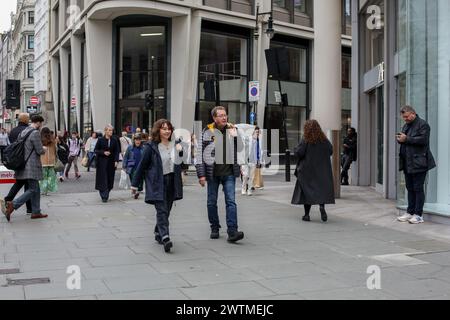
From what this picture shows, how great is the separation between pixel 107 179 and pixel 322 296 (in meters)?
8.57

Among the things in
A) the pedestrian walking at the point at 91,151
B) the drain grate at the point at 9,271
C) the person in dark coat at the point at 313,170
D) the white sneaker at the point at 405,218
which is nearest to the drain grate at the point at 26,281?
the drain grate at the point at 9,271

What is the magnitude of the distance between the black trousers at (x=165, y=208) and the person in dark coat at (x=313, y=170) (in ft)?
9.83

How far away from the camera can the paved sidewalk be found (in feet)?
17.3

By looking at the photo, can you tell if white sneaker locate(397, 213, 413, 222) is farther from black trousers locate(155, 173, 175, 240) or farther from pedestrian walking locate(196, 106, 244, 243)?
black trousers locate(155, 173, 175, 240)

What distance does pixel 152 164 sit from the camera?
7.34 m

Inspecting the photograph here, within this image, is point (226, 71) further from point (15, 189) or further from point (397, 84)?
point (15, 189)

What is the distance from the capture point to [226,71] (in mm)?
29781

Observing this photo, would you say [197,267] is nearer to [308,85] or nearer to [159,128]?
[159,128]

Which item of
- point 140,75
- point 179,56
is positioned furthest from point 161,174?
point 140,75

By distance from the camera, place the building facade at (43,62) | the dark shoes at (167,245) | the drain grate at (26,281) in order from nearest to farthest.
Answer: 1. the drain grate at (26,281)
2. the dark shoes at (167,245)
3. the building facade at (43,62)

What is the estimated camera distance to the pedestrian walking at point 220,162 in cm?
781

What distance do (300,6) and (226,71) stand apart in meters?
6.42

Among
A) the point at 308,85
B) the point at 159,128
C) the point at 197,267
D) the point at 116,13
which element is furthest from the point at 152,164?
the point at 308,85

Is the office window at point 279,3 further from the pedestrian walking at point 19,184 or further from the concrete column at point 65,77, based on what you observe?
the pedestrian walking at point 19,184
